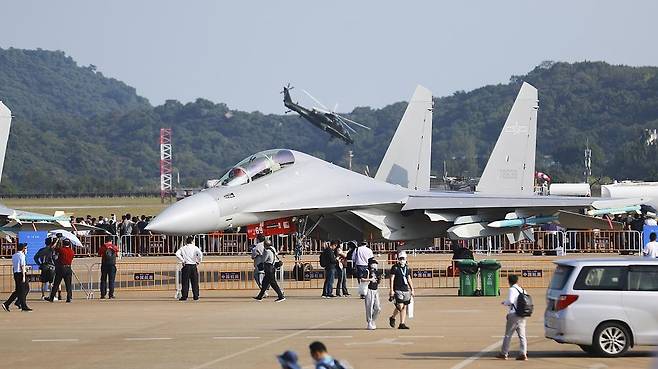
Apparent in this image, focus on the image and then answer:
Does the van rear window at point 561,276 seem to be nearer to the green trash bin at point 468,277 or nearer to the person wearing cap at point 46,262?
the green trash bin at point 468,277

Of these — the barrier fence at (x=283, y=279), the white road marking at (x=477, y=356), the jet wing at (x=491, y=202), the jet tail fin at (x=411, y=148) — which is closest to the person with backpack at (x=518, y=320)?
the white road marking at (x=477, y=356)

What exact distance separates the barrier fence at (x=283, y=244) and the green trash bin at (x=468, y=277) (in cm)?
1366

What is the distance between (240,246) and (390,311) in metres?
19.1

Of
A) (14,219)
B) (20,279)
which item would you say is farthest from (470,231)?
(14,219)

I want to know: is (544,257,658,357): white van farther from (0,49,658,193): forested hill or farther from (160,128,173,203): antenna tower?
(0,49,658,193): forested hill

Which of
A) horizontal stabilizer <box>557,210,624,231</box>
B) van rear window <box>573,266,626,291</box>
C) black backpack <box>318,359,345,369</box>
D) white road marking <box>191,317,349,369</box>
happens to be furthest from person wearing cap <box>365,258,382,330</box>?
horizontal stabilizer <box>557,210,624,231</box>

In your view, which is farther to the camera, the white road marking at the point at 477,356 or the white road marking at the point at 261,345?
the white road marking at the point at 261,345

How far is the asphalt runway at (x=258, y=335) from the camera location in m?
17.5

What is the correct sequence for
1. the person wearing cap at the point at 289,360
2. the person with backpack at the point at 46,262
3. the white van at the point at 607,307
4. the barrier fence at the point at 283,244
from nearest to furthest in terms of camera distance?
the person wearing cap at the point at 289,360
the white van at the point at 607,307
the person with backpack at the point at 46,262
the barrier fence at the point at 283,244

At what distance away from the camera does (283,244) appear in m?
43.3

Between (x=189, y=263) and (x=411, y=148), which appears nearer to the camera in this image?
(x=189, y=263)

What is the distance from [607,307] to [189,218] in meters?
14.2

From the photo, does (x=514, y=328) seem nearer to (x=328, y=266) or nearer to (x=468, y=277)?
(x=468, y=277)

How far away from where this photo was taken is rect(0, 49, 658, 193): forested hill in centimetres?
13775
